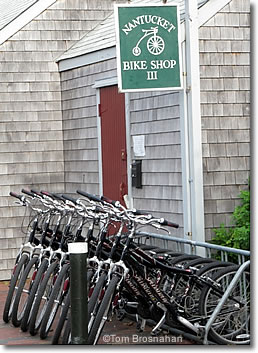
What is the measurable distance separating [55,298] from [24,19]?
18.2 feet

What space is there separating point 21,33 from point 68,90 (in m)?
1.08

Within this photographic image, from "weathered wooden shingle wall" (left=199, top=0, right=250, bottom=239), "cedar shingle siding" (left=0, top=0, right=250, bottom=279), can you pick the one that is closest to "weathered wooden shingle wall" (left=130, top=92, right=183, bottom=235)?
"cedar shingle siding" (left=0, top=0, right=250, bottom=279)

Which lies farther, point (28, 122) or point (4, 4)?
point (4, 4)

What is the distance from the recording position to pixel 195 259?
7340mm

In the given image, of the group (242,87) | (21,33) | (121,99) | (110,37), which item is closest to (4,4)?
(21,33)

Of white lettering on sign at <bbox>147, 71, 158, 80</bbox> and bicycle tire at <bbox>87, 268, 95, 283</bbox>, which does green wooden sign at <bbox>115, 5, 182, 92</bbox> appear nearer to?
white lettering on sign at <bbox>147, 71, 158, 80</bbox>

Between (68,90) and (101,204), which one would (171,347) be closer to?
(101,204)

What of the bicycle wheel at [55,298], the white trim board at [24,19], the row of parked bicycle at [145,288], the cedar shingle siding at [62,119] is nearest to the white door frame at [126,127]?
the cedar shingle siding at [62,119]

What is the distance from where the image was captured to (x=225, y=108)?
8508 millimetres

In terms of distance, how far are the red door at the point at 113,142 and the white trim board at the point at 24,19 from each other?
71.4 inches

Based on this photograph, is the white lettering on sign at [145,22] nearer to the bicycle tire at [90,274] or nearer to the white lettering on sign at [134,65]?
the white lettering on sign at [134,65]

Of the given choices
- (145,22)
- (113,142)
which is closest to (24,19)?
(113,142)

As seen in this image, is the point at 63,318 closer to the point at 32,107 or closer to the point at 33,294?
the point at 33,294

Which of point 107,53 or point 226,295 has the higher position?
point 107,53
